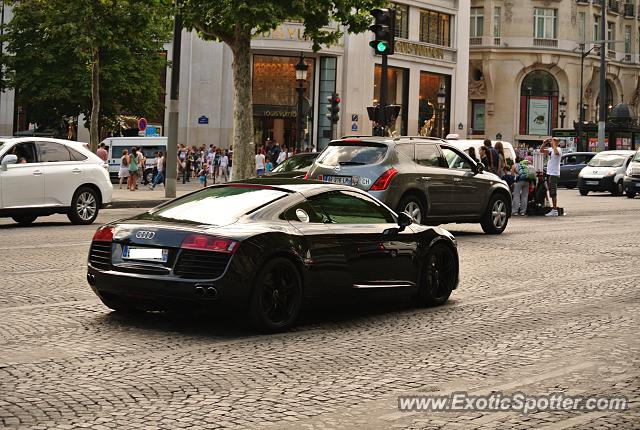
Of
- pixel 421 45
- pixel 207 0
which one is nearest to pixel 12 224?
pixel 207 0

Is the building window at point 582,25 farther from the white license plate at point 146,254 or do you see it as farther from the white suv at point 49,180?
the white license plate at point 146,254

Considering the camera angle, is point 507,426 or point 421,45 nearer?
point 507,426

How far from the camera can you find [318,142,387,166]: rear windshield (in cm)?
1852

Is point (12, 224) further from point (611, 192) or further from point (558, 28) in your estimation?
point (558, 28)

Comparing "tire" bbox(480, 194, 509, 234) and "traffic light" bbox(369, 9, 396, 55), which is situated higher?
"traffic light" bbox(369, 9, 396, 55)

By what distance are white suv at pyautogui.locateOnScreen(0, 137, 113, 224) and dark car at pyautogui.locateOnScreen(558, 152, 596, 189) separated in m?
34.1

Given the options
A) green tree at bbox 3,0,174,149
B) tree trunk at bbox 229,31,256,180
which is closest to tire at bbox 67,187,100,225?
tree trunk at bbox 229,31,256,180

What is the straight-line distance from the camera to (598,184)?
43.1 meters

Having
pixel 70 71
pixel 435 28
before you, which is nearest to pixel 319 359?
pixel 70 71

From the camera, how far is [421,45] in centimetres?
6306

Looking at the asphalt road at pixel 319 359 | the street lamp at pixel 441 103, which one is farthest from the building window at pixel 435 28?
the asphalt road at pixel 319 359

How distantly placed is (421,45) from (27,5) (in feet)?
77.7

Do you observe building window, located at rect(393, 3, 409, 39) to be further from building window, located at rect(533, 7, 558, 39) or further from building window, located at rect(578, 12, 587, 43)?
building window, located at rect(578, 12, 587, 43)

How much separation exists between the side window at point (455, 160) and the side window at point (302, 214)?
1037 cm
